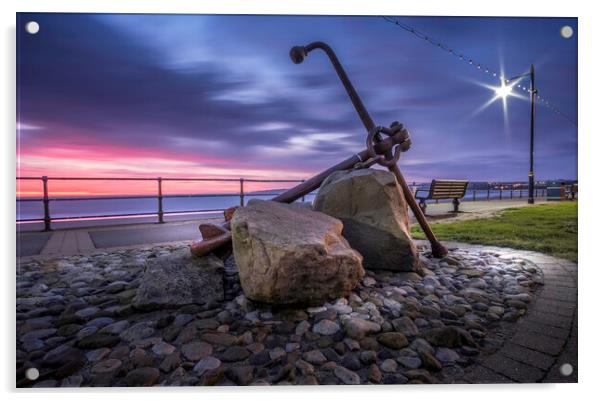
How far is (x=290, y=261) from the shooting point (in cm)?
196

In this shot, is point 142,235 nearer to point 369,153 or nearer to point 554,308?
point 369,153

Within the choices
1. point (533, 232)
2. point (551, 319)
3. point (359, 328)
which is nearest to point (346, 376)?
point (359, 328)

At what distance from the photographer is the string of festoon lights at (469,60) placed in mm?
2398

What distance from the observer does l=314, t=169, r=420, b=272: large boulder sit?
2873mm

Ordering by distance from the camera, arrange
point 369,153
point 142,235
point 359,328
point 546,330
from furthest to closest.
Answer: point 142,235
point 369,153
point 546,330
point 359,328

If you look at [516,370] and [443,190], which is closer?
[516,370]

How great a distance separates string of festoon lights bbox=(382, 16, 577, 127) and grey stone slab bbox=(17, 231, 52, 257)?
3.91m

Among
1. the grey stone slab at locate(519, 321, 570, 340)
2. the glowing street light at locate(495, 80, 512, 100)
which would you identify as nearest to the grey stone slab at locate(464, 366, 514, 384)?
the grey stone slab at locate(519, 321, 570, 340)

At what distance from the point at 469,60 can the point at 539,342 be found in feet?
6.72

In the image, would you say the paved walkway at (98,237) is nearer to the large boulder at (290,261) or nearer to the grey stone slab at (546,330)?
the large boulder at (290,261)

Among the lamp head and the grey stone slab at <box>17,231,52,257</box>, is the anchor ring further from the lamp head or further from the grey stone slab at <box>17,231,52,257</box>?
the grey stone slab at <box>17,231,52,257</box>

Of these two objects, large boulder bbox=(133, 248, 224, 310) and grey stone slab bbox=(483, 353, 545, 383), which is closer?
grey stone slab bbox=(483, 353, 545, 383)

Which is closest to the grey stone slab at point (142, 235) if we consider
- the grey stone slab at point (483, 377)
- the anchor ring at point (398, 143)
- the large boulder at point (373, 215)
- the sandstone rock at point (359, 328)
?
the large boulder at point (373, 215)

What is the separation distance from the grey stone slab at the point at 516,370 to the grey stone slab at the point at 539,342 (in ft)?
0.54
